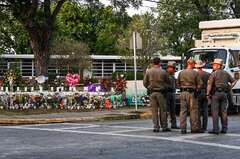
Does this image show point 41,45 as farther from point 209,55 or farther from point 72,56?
point 72,56

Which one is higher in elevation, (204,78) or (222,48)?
(222,48)

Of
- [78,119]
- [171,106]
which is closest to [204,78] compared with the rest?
[171,106]

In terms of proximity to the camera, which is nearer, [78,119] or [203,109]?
[203,109]

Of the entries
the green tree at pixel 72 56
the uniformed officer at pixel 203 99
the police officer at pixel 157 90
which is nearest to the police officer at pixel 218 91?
the uniformed officer at pixel 203 99

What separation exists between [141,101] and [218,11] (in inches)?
789

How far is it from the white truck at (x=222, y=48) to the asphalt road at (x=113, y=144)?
5893 mm

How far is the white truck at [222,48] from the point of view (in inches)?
924

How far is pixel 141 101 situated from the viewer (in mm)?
27375

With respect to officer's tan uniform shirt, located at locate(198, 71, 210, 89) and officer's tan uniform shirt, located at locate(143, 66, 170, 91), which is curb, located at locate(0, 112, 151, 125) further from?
officer's tan uniform shirt, located at locate(198, 71, 210, 89)

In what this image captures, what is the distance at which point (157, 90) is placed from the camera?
1634 centimetres

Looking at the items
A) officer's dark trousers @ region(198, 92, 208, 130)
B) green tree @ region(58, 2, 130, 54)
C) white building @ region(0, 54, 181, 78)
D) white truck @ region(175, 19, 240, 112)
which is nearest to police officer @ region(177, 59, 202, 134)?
officer's dark trousers @ region(198, 92, 208, 130)

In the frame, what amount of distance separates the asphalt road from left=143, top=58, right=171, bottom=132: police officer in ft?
1.38

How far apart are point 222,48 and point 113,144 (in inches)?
442

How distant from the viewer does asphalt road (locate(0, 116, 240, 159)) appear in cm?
1185
